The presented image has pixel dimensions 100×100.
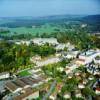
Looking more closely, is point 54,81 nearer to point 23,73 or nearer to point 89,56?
point 23,73

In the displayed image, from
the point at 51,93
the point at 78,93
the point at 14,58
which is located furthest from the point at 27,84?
the point at 14,58

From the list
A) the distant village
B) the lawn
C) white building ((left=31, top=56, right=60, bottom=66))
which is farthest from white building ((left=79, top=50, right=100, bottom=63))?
the lawn

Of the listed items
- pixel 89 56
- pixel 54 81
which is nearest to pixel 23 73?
pixel 54 81

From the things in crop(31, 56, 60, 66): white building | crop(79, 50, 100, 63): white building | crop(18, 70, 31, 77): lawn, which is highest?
crop(79, 50, 100, 63): white building

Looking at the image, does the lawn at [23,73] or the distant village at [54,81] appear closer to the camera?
the distant village at [54,81]

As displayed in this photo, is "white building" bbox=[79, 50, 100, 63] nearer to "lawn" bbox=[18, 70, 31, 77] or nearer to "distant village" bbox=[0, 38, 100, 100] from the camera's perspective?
"distant village" bbox=[0, 38, 100, 100]

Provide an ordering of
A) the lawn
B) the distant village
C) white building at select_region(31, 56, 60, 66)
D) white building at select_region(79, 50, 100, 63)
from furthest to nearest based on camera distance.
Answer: white building at select_region(79, 50, 100, 63) < white building at select_region(31, 56, 60, 66) < the lawn < the distant village

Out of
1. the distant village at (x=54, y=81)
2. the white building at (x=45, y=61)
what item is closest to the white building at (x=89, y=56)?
the distant village at (x=54, y=81)

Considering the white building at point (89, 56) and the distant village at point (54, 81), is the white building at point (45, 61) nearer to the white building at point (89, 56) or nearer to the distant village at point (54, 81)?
the distant village at point (54, 81)
